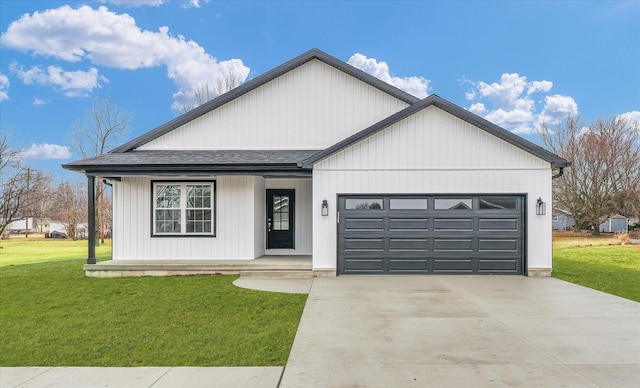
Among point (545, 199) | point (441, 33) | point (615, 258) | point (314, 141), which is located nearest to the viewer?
point (545, 199)

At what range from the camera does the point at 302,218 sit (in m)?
11.9

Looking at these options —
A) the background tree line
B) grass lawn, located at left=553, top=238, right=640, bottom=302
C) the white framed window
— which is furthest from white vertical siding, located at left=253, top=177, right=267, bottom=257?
the background tree line

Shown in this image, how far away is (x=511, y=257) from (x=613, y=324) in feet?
13.7

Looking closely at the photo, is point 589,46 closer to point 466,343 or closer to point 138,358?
point 466,343

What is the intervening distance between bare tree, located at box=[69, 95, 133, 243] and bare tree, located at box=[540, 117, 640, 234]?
33.3 meters

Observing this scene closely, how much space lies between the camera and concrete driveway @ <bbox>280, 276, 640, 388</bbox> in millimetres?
3639

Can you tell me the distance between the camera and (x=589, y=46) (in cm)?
2067

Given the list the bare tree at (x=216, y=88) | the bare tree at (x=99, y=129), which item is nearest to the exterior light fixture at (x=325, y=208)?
the bare tree at (x=216, y=88)

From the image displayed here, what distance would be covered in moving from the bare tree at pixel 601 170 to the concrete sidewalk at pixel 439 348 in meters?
26.0

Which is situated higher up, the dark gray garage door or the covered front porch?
the dark gray garage door

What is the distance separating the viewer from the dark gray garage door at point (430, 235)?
9500mm

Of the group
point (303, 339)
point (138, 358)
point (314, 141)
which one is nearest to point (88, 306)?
point (138, 358)

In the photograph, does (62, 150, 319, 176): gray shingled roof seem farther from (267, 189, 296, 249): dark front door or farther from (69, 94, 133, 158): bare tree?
(69, 94, 133, 158): bare tree

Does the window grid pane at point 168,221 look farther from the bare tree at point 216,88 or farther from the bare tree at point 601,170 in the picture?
the bare tree at point 601,170
